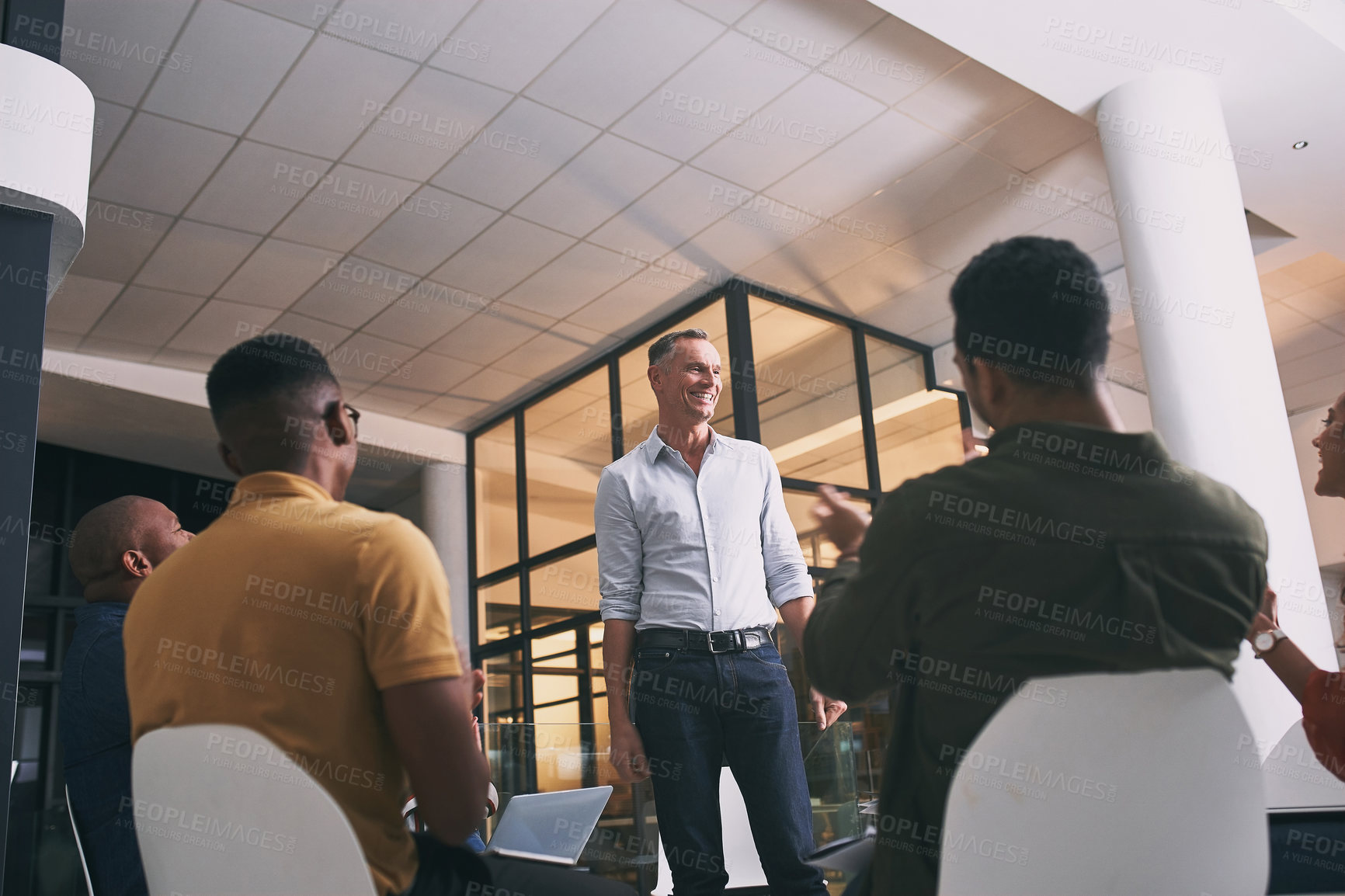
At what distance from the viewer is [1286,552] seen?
348cm

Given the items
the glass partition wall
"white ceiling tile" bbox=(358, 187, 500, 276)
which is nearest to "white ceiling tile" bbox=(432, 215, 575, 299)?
"white ceiling tile" bbox=(358, 187, 500, 276)

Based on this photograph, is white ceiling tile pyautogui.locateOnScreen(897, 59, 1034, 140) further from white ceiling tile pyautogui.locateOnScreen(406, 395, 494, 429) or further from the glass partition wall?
white ceiling tile pyautogui.locateOnScreen(406, 395, 494, 429)

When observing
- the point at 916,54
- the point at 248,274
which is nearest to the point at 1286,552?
the point at 916,54

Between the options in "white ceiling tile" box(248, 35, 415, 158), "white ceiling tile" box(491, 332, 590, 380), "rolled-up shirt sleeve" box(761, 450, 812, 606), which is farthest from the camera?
"white ceiling tile" box(491, 332, 590, 380)

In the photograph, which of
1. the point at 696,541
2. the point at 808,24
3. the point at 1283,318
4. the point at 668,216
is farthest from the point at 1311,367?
the point at 696,541

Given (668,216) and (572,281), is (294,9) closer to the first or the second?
(668,216)

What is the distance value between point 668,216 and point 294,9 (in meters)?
2.11

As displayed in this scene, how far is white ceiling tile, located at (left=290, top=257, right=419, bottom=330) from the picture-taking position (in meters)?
5.48

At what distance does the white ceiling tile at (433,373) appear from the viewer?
6660mm

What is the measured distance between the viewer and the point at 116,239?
4965 millimetres

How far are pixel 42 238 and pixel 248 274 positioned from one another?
2.87 meters

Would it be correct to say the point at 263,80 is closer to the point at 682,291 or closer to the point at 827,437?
the point at 682,291

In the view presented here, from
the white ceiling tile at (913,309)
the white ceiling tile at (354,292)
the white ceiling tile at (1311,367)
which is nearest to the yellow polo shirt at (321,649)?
the white ceiling tile at (354,292)

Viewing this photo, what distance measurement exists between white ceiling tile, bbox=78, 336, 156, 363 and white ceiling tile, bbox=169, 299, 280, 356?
19 cm
